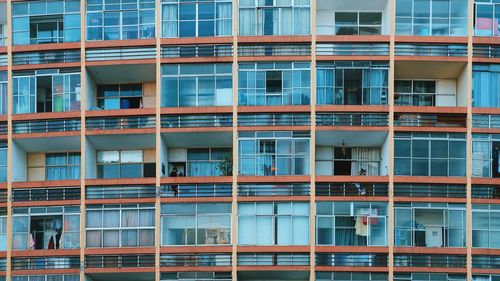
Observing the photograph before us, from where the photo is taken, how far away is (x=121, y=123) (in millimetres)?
39688

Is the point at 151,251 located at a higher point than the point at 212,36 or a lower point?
lower

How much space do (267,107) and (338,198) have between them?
475cm

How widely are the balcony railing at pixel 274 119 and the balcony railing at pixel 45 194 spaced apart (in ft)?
24.9

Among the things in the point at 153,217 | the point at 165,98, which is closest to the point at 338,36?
the point at 165,98

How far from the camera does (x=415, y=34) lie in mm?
39562

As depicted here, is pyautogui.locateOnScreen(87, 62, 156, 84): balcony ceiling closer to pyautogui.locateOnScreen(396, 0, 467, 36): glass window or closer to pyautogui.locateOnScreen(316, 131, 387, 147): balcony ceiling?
pyautogui.locateOnScreen(316, 131, 387, 147): balcony ceiling

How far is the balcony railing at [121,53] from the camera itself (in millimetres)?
39719

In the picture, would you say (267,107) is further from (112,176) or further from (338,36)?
(112,176)

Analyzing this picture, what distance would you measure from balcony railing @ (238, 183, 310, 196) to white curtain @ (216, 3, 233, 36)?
657 cm

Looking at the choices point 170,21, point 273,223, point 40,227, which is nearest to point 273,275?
point 273,223

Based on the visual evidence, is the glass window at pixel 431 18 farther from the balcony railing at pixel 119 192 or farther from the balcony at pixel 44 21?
the balcony at pixel 44 21

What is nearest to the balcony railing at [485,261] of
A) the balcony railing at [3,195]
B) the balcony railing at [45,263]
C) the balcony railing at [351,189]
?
the balcony railing at [351,189]

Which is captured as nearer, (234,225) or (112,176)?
(234,225)

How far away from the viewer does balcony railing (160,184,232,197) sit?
39.0 metres
